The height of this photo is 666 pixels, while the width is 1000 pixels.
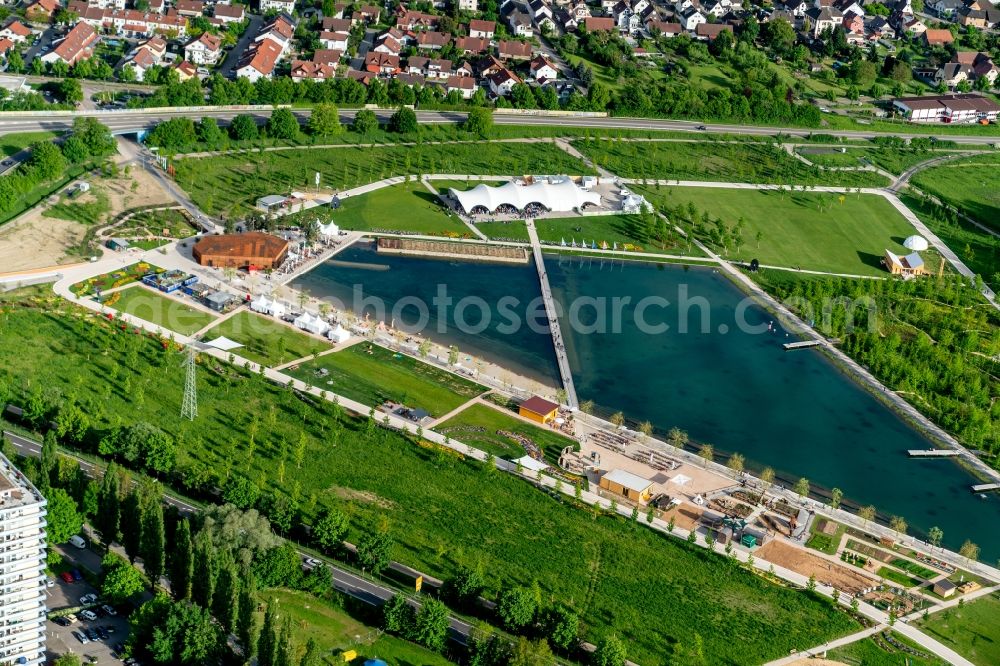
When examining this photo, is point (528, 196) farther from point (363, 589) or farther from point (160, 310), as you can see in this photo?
point (363, 589)

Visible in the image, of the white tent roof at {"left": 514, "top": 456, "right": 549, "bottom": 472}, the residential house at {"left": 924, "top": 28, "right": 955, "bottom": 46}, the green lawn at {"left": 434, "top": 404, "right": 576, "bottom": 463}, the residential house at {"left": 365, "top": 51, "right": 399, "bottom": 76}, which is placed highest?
the residential house at {"left": 924, "top": 28, "right": 955, "bottom": 46}

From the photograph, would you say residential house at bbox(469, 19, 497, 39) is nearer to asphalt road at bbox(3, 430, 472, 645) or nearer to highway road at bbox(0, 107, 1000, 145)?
highway road at bbox(0, 107, 1000, 145)

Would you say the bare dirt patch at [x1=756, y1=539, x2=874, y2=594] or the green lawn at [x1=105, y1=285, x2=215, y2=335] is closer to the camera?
the bare dirt patch at [x1=756, y1=539, x2=874, y2=594]

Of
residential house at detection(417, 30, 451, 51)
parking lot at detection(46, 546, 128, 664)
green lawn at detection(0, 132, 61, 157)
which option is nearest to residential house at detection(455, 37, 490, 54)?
residential house at detection(417, 30, 451, 51)

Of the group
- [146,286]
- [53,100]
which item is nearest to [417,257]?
[146,286]

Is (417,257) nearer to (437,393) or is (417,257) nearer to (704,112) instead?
(437,393)

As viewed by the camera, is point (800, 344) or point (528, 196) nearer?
point (800, 344)

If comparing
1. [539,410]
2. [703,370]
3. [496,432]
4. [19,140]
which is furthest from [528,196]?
[19,140]
